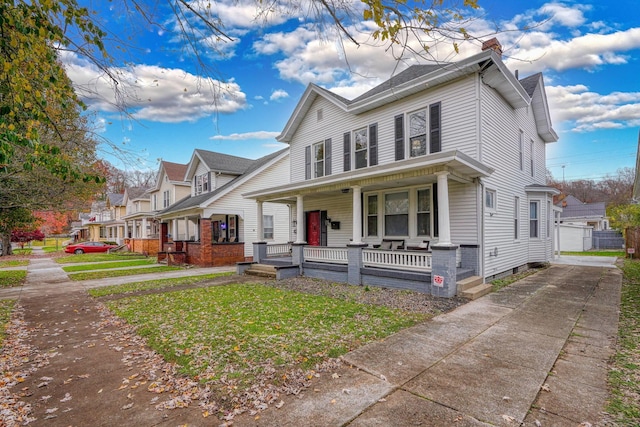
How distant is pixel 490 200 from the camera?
1001 cm

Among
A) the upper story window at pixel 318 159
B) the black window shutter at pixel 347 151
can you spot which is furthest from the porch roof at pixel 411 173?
the upper story window at pixel 318 159

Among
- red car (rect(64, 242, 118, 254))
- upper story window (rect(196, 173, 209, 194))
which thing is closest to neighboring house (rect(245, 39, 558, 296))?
upper story window (rect(196, 173, 209, 194))

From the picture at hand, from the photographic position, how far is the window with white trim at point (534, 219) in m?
13.2

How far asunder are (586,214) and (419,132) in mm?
34263

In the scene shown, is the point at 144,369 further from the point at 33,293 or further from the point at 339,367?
the point at 33,293

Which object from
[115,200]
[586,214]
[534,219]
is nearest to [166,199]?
[115,200]

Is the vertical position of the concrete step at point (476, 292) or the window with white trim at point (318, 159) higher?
the window with white trim at point (318, 159)

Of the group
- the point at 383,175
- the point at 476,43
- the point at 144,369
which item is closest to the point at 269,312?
the point at 144,369

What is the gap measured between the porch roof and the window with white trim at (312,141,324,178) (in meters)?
2.59

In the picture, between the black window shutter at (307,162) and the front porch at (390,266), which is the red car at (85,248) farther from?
the black window shutter at (307,162)

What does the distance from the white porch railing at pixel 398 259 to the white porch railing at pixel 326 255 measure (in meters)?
1.02

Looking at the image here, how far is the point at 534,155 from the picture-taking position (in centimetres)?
1409

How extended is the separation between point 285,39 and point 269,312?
519cm

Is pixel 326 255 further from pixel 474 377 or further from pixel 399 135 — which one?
pixel 474 377
